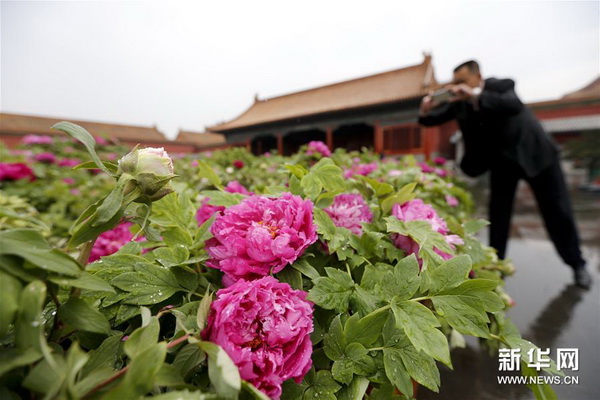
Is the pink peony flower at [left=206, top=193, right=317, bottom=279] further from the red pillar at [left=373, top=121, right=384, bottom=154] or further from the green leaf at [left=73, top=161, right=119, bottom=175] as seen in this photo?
the red pillar at [left=373, top=121, right=384, bottom=154]

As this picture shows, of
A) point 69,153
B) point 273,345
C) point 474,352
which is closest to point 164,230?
point 273,345

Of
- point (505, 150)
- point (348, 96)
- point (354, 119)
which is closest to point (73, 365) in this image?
point (505, 150)

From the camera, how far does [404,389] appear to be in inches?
A: 12.0

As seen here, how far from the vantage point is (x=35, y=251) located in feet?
0.69

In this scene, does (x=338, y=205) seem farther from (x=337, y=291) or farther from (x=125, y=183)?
(x=125, y=183)

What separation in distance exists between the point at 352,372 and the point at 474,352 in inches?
45.5

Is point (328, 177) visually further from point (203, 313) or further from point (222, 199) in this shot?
point (203, 313)

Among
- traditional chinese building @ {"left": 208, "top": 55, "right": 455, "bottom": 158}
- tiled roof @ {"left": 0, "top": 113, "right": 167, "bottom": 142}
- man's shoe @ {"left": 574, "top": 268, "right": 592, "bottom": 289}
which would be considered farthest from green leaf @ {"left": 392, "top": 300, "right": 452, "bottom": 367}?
tiled roof @ {"left": 0, "top": 113, "right": 167, "bottom": 142}

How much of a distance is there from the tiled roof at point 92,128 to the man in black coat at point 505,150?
13501 mm

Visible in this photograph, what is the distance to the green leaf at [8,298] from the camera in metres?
0.18

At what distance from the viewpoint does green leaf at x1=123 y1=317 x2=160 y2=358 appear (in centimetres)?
22

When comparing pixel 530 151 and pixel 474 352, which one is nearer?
pixel 474 352

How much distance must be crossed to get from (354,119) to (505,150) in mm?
9449

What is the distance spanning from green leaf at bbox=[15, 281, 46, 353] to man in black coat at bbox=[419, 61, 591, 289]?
1.98 metres
